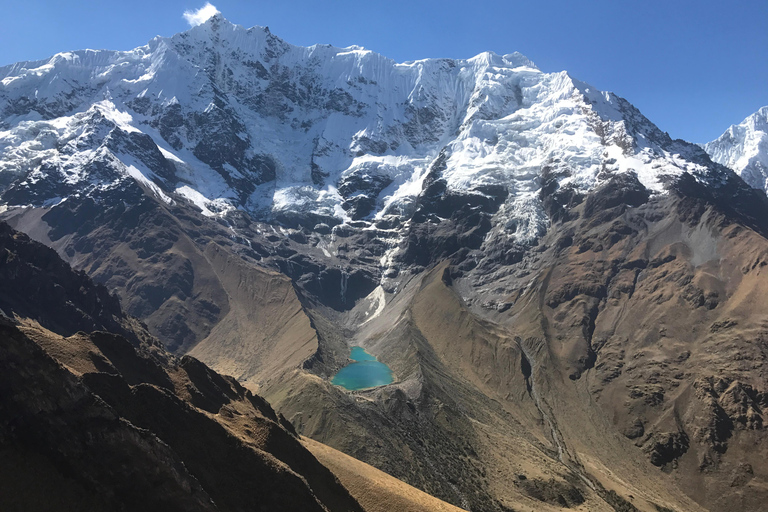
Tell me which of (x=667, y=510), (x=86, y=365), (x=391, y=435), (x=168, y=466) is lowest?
(x=667, y=510)

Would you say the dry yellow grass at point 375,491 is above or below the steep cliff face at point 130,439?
below

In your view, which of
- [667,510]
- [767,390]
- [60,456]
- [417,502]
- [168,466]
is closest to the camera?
[60,456]

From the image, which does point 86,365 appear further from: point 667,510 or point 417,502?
point 667,510

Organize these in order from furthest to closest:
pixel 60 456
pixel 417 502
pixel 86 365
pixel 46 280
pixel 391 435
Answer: pixel 46 280 → pixel 391 435 → pixel 417 502 → pixel 86 365 → pixel 60 456

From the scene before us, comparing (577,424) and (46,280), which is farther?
(577,424)

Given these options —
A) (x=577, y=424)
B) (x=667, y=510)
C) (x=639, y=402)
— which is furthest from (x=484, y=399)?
(x=667, y=510)

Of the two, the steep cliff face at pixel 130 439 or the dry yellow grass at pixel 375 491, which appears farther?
the dry yellow grass at pixel 375 491

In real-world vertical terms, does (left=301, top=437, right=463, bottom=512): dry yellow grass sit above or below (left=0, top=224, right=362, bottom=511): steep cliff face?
below

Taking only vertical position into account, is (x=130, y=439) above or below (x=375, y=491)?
above

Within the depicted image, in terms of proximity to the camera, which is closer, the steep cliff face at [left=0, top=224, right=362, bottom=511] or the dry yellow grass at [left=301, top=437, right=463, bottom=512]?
the steep cliff face at [left=0, top=224, right=362, bottom=511]

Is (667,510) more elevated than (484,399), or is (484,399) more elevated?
(484,399)

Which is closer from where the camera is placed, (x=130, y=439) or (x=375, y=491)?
(x=130, y=439)
